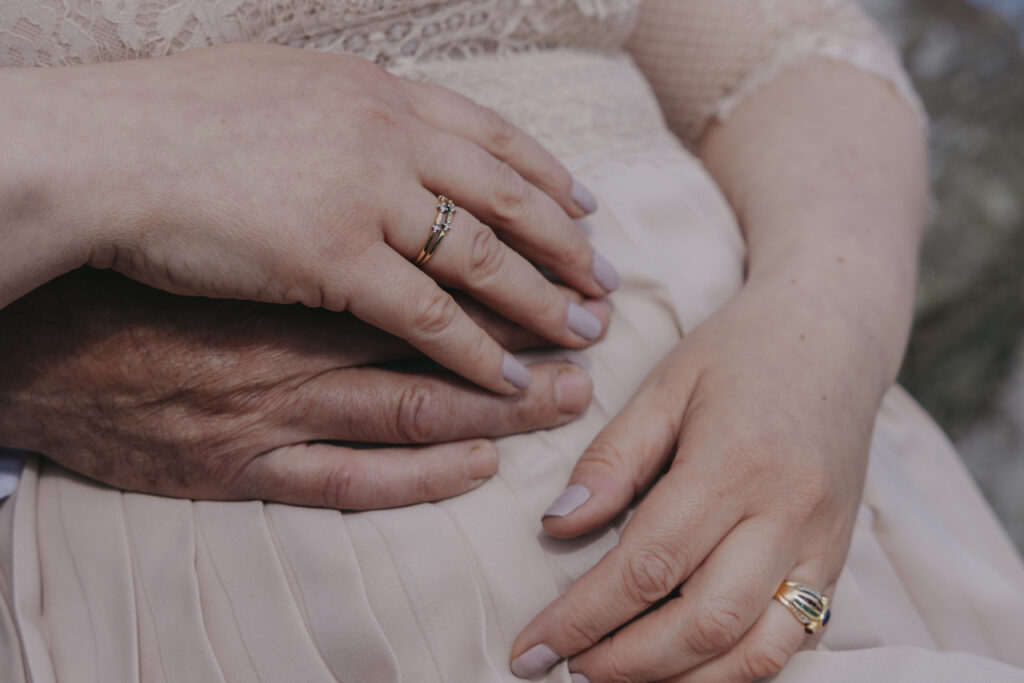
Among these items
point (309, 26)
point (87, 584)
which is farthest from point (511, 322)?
point (87, 584)

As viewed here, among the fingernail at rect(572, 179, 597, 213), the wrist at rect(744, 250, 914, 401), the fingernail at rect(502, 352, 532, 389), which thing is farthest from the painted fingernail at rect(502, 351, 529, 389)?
the wrist at rect(744, 250, 914, 401)

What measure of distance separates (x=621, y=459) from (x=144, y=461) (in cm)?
49

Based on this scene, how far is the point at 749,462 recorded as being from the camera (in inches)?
30.7

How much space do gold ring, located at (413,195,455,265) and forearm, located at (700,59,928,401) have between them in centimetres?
44

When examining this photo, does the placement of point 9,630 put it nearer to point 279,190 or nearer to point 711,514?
point 279,190

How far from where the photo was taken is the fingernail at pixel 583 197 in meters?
0.88

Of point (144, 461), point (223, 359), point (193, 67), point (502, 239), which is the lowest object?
point (144, 461)

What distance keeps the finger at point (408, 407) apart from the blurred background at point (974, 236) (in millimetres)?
2020

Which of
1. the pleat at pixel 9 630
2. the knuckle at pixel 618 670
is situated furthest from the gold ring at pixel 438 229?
the pleat at pixel 9 630

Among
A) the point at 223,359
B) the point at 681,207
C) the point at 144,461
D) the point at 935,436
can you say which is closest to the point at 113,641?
the point at 144,461

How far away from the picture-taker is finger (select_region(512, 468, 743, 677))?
74 centimetres

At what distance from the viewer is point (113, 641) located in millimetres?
767

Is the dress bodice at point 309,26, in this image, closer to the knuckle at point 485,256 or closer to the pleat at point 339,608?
the knuckle at point 485,256

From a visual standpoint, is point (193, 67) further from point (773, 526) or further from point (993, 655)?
point (993, 655)
